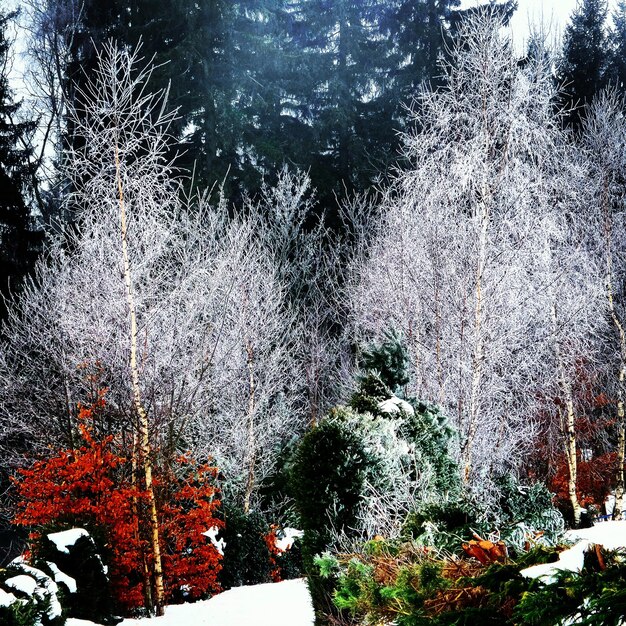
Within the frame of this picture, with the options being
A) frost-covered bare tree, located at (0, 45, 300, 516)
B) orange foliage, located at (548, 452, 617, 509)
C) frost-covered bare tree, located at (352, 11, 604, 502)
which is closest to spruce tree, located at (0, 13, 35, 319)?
frost-covered bare tree, located at (0, 45, 300, 516)

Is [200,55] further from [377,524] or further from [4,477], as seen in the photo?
[377,524]

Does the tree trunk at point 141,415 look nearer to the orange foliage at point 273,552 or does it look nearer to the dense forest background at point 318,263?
the dense forest background at point 318,263

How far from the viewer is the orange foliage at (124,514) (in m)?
9.27

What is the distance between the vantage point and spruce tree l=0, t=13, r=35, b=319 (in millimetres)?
19344

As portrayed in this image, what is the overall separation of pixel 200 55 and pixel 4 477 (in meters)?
14.4

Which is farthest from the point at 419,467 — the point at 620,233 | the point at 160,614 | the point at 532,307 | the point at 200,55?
the point at 200,55

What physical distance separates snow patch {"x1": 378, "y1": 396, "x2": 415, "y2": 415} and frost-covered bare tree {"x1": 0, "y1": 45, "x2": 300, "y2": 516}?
3.19 meters

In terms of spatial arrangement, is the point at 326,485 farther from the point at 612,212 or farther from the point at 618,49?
the point at 618,49

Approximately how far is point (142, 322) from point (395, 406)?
4113 millimetres

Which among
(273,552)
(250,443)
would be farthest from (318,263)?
(273,552)

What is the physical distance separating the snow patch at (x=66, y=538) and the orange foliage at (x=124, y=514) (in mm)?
1702

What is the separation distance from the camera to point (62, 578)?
6539 millimetres

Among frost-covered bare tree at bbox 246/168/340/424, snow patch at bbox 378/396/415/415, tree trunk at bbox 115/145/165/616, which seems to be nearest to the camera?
snow patch at bbox 378/396/415/415

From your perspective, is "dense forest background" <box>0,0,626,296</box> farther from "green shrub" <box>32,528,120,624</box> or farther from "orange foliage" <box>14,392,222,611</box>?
"green shrub" <box>32,528,120,624</box>
